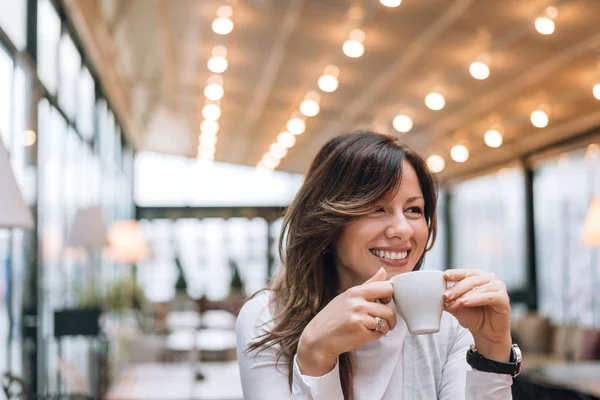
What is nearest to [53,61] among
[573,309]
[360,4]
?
[360,4]

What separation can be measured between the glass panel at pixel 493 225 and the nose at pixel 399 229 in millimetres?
10658

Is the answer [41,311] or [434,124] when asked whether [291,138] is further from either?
[41,311]

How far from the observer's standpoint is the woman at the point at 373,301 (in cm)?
126

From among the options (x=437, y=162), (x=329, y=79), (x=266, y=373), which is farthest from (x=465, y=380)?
(x=437, y=162)

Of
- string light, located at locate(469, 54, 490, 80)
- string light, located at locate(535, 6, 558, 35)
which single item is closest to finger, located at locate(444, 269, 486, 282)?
string light, located at locate(535, 6, 558, 35)

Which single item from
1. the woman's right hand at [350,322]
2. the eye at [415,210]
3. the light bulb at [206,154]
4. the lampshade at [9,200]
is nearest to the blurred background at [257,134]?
the lampshade at [9,200]

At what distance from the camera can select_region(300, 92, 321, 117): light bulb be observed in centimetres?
1019

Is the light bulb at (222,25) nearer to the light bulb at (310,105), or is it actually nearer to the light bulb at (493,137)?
the light bulb at (310,105)

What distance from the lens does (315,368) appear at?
1256 mm

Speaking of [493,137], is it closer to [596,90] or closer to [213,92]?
[596,90]

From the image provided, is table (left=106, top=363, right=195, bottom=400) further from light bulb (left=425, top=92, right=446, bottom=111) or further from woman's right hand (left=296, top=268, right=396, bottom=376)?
light bulb (left=425, top=92, right=446, bottom=111)

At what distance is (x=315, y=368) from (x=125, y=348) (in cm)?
847

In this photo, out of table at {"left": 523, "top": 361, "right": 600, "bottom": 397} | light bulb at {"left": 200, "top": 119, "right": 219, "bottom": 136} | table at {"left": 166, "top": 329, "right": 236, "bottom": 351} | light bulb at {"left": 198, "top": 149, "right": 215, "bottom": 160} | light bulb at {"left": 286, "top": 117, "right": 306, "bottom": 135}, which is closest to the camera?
table at {"left": 523, "top": 361, "right": 600, "bottom": 397}

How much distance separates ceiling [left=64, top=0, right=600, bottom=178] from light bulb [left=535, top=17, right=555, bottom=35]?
8 centimetres
